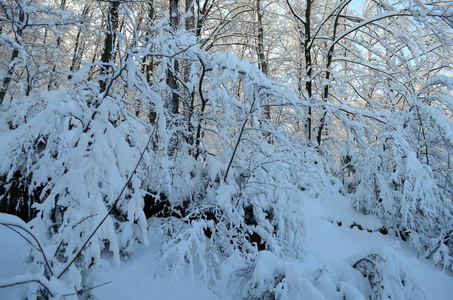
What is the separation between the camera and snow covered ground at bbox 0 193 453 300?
7.08 feet

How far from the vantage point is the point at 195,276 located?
253 cm

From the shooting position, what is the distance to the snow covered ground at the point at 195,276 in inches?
85.0

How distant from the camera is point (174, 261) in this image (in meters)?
→ 2.32

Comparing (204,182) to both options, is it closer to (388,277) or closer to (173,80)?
(173,80)

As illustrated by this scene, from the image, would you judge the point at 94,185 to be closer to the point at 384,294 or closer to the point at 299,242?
the point at 384,294

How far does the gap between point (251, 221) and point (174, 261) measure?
1.25 meters

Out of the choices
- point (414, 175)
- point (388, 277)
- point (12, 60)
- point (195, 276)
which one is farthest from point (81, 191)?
point (12, 60)

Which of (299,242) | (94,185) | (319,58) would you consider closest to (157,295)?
(94,185)

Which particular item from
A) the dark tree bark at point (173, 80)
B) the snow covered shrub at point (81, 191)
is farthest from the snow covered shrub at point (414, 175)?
the snow covered shrub at point (81, 191)

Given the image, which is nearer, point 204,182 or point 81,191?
point 81,191

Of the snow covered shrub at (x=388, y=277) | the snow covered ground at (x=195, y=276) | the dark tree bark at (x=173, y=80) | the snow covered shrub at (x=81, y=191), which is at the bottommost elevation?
the snow covered ground at (x=195, y=276)

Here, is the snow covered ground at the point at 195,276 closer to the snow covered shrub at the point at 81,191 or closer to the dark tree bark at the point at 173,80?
the snow covered shrub at the point at 81,191

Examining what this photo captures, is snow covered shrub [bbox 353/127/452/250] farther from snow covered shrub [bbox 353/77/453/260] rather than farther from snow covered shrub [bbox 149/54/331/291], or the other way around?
snow covered shrub [bbox 149/54/331/291]

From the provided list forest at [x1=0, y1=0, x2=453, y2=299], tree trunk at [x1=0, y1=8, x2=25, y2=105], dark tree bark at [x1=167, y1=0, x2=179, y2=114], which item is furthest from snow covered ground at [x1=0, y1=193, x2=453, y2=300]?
tree trunk at [x1=0, y1=8, x2=25, y2=105]
